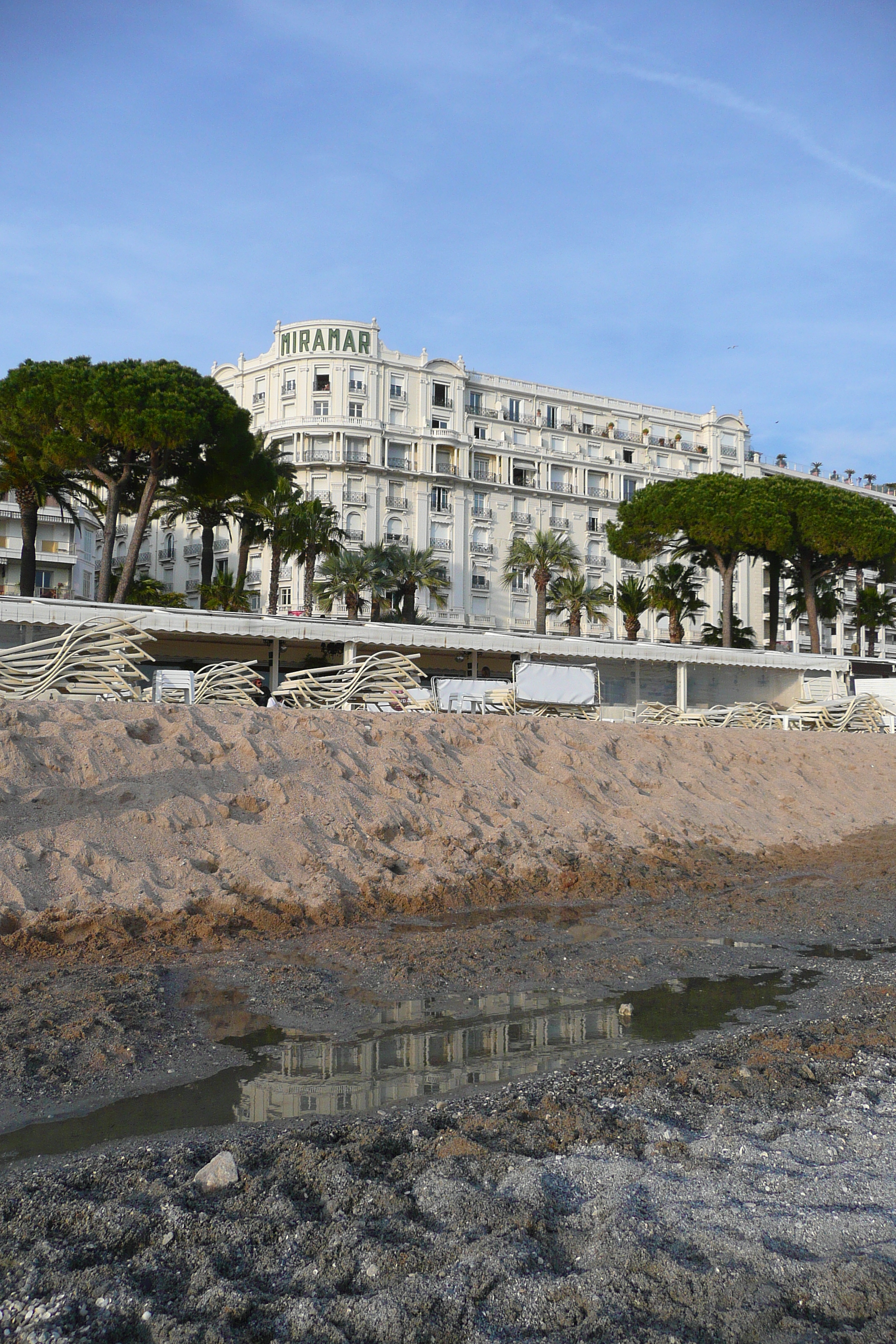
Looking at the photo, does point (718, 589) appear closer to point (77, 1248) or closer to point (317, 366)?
point (317, 366)

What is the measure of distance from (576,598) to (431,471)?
58.4ft

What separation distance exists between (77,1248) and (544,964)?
3.97 metres

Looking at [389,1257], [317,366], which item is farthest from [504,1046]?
[317,366]

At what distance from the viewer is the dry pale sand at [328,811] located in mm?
7320

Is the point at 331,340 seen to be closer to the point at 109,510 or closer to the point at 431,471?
the point at 431,471

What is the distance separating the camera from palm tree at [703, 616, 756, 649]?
53688mm

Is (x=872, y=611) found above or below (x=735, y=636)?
above

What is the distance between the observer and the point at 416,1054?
4.74 metres

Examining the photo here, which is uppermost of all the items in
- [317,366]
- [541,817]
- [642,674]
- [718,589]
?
[317,366]

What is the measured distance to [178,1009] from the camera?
5332mm

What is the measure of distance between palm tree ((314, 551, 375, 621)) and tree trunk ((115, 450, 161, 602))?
16262mm

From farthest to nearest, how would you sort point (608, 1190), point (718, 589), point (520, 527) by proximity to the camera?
point (718, 589) < point (520, 527) < point (608, 1190)

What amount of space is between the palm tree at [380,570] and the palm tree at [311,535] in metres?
2.17

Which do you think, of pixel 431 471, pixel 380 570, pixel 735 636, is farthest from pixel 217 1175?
pixel 431 471
